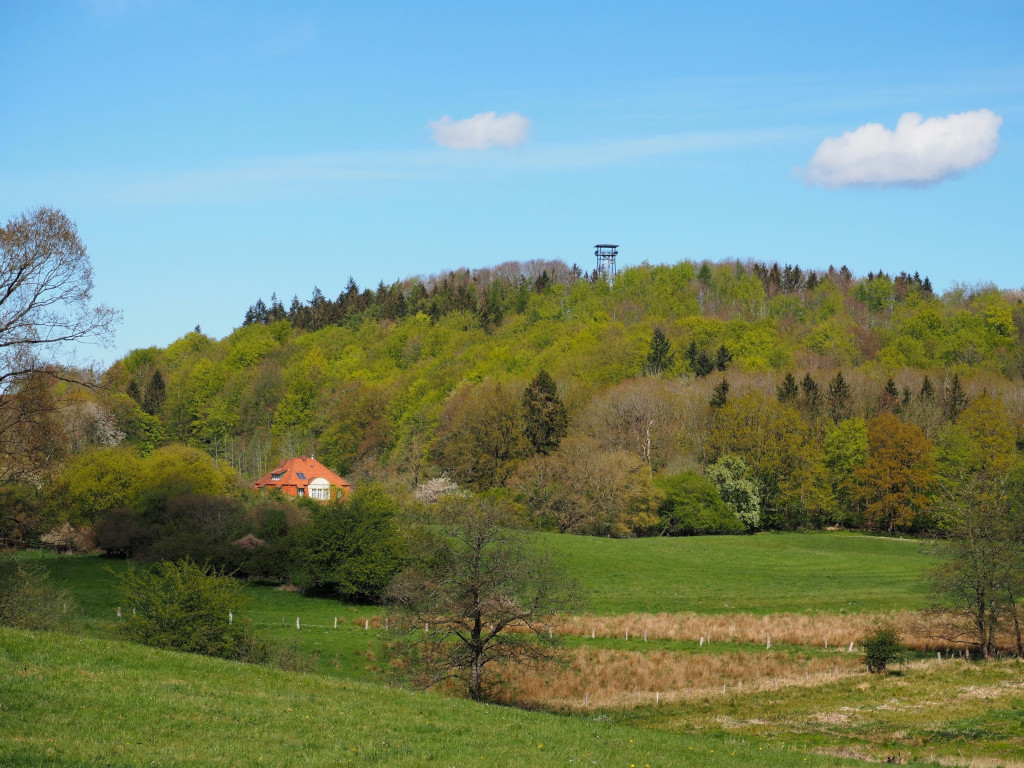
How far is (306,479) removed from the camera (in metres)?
95.6

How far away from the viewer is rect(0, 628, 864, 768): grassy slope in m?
13.9

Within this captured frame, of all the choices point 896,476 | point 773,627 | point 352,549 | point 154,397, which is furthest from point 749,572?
point 154,397

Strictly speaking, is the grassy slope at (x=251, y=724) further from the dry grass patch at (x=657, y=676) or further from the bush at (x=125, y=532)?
the bush at (x=125, y=532)

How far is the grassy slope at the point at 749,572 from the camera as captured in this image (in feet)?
164

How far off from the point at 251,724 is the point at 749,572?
163 ft

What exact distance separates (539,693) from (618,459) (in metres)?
45.4

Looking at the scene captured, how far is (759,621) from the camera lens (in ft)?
145

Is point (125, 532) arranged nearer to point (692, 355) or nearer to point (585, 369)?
point (585, 369)

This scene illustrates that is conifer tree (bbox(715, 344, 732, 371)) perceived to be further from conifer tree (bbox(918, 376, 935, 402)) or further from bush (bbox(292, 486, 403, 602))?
bush (bbox(292, 486, 403, 602))

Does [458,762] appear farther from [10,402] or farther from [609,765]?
[10,402]

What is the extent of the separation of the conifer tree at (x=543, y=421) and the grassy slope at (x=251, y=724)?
66936mm

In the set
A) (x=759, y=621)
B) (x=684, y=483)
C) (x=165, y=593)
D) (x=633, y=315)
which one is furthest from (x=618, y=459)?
(x=633, y=315)

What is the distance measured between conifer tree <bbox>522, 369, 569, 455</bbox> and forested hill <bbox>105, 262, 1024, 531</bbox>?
101 centimetres

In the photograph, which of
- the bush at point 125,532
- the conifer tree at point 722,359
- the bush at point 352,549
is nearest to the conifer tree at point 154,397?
the bush at point 125,532
